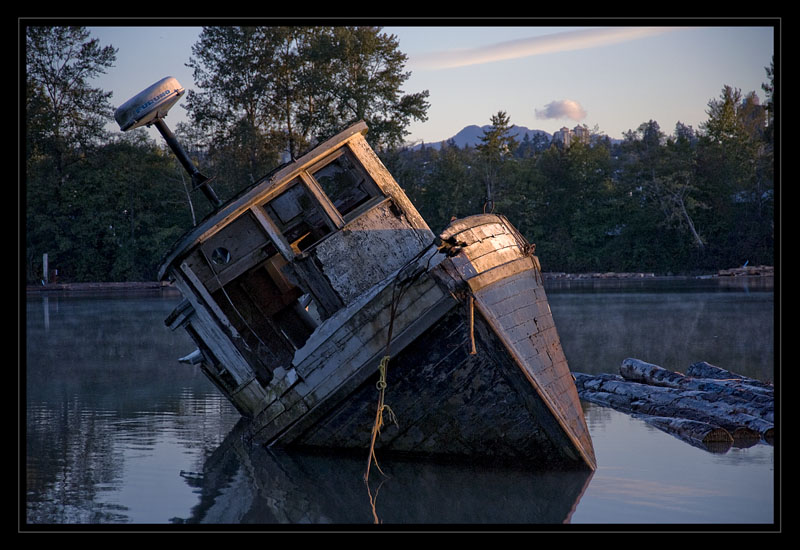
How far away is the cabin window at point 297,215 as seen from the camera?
29.1 feet

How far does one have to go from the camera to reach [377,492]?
291 inches

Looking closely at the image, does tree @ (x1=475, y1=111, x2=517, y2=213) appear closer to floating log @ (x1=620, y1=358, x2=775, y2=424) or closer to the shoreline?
the shoreline

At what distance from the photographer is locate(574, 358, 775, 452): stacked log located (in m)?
9.18

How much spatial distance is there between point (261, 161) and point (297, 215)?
3395cm

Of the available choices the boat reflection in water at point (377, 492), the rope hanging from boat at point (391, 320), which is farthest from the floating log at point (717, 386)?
the rope hanging from boat at point (391, 320)

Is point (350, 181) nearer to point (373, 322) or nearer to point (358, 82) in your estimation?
point (373, 322)

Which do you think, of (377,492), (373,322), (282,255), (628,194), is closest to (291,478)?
(377,492)

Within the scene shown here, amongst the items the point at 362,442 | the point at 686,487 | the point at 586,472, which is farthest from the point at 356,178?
the point at 686,487

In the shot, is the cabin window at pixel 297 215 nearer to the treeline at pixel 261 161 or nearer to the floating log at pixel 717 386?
the floating log at pixel 717 386

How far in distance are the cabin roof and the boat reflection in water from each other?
6.90 ft

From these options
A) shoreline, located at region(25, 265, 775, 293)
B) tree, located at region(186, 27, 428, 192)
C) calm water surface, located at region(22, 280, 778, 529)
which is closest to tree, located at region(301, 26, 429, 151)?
tree, located at region(186, 27, 428, 192)

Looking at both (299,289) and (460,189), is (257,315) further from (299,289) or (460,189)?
(460,189)

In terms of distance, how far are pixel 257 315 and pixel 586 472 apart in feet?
12.4

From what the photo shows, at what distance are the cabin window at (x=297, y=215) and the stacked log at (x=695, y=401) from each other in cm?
456
